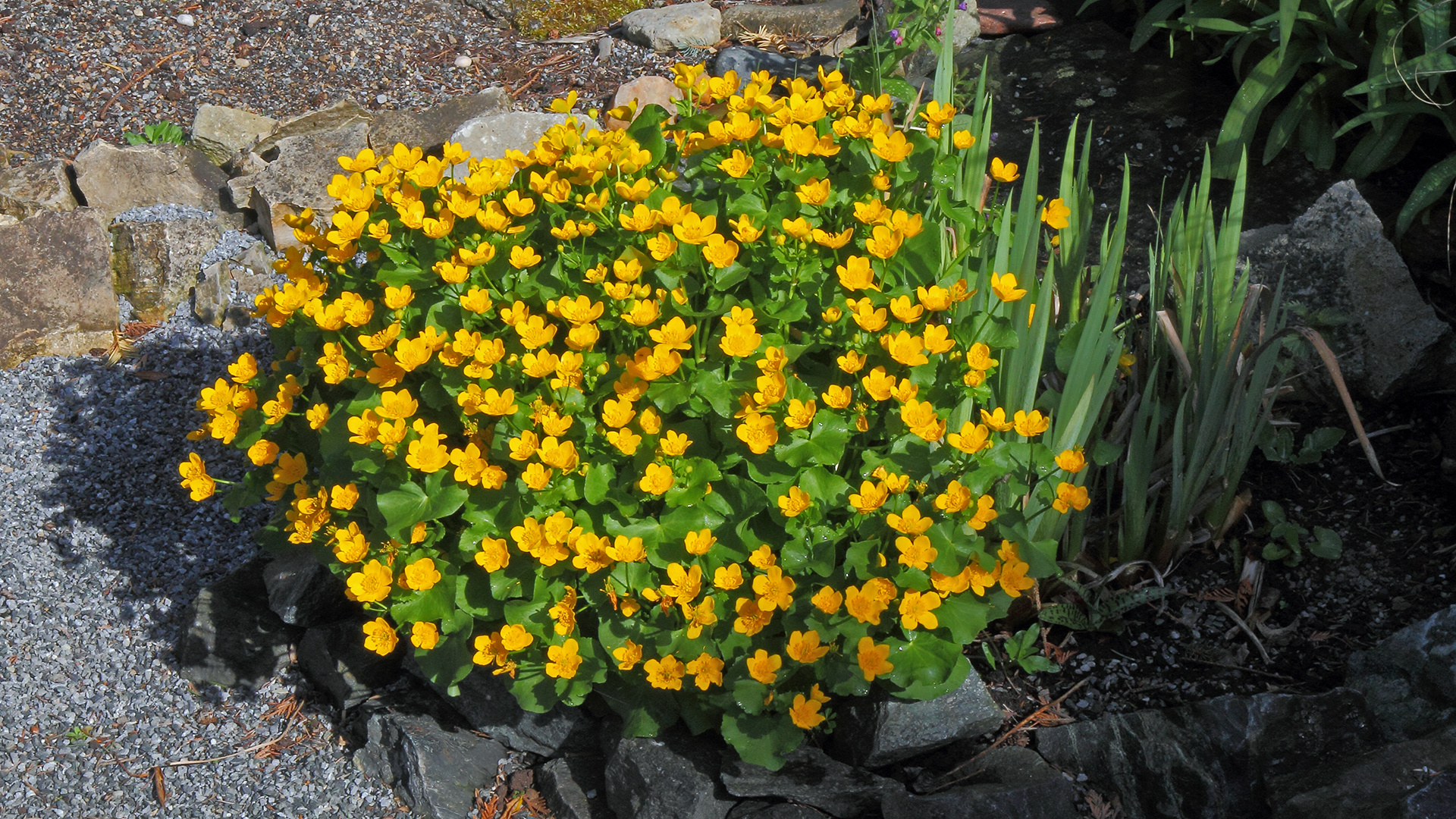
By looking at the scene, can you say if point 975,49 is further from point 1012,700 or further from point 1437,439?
point 1012,700

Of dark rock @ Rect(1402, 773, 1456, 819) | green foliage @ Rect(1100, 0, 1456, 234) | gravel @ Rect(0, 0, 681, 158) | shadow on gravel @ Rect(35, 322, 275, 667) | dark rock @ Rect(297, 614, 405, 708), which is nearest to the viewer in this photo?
dark rock @ Rect(1402, 773, 1456, 819)

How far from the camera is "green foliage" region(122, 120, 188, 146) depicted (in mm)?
4617

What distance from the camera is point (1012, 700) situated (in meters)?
2.27

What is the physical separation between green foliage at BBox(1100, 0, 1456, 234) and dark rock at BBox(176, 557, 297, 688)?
309 centimetres

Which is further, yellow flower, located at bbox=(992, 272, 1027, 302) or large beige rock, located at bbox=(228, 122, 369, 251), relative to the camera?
large beige rock, located at bbox=(228, 122, 369, 251)

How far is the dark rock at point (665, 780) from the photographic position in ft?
6.95

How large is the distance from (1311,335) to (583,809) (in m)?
1.83

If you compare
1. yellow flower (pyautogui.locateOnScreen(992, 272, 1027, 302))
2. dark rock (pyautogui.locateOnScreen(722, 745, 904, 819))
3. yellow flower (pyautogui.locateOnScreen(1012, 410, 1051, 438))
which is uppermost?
yellow flower (pyautogui.locateOnScreen(992, 272, 1027, 302))

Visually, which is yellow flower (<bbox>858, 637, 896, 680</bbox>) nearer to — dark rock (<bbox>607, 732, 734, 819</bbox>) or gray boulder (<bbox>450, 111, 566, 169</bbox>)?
dark rock (<bbox>607, 732, 734, 819</bbox>)

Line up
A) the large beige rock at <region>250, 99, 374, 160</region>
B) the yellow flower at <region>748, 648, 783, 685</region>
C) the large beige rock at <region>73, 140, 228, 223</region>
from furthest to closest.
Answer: the large beige rock at <region>250, 99, 374, 160</region> → the large beige rock at <region>73, 140, 228, 223</region> → the yellow flower at <region>748, 648, 783, 685</region>

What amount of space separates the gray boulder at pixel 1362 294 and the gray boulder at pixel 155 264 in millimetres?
3726

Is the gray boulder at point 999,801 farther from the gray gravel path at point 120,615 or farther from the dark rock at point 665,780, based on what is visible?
the gray gravel path at point 120,615

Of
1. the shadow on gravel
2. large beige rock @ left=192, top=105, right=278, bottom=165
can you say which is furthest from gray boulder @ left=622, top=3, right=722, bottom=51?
the shadow on gravel

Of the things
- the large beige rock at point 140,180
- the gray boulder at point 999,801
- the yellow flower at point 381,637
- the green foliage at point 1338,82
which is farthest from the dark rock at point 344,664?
the green foliage at point 1338,82
